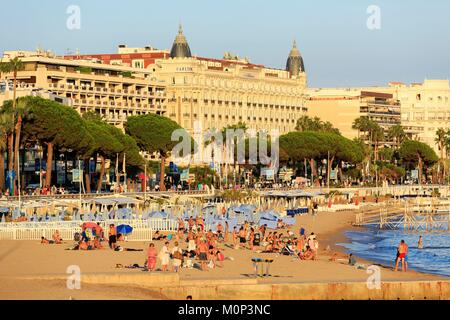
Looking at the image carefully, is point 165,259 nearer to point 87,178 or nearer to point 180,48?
point 87,178

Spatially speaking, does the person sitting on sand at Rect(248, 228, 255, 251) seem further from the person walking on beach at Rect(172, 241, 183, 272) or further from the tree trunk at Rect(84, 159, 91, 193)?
the tree trunk at Rect(84, 159, 91, 193)

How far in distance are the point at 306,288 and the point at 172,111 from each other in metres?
137

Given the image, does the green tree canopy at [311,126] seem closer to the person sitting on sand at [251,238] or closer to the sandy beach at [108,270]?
the person sitting on sand at [251,238]

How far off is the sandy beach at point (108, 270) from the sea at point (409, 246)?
10.3 ft

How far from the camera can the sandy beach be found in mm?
39969

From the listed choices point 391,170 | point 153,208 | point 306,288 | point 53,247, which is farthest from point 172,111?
point 306,288

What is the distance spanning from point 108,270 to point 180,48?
140 metres

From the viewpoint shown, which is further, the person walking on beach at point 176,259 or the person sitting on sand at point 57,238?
the person sitting on sand at point 57,238

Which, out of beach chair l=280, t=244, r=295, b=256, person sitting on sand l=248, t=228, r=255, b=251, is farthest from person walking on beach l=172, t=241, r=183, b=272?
person sitting on sand l=248, t=228, r=255, b=251

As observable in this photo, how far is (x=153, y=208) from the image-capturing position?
91.2 m

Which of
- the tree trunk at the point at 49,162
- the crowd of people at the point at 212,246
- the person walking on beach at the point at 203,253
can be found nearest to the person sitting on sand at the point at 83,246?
the crowd of people at the point at 212,246

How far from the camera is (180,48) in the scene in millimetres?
185000

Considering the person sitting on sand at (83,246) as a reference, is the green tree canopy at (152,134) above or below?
above

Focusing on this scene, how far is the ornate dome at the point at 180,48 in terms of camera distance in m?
185
